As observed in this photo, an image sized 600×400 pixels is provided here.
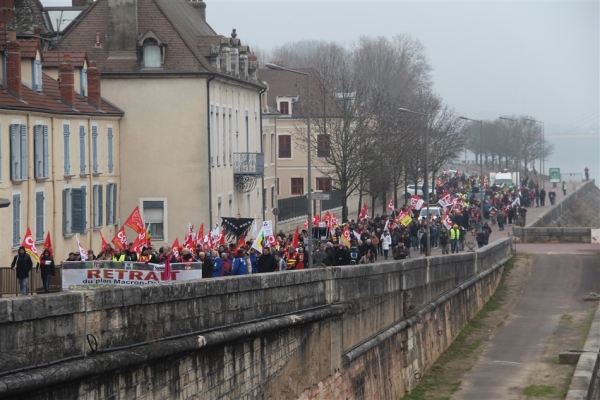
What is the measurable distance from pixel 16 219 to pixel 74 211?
216 inches

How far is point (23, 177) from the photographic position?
3666 centimetres

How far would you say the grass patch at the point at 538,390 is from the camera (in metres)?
31.3

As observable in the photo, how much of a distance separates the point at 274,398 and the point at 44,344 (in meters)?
7.44

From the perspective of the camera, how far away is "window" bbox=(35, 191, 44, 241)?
37.9m

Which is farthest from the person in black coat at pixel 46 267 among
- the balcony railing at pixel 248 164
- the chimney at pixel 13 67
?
the balcony railing at pixel 248 164

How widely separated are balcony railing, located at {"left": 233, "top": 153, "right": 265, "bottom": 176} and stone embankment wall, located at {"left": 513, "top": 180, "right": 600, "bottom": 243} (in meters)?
13.0

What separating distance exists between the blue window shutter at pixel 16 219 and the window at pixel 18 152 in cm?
56

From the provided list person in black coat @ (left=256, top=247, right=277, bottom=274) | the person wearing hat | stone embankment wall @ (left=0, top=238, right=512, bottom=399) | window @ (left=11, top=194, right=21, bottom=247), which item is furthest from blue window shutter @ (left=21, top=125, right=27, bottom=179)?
the person wearing hat

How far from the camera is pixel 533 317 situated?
43.3m

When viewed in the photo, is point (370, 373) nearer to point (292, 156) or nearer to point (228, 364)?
point (228, 364)

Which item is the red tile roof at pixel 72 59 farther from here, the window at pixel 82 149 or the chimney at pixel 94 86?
the window at pixel 82 149

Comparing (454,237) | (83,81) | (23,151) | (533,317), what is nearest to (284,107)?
(454,237)

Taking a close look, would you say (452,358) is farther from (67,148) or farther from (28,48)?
(28,48)

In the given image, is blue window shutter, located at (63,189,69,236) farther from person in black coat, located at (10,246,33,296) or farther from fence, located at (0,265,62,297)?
person in black coat, located at (10,246,33,296)
